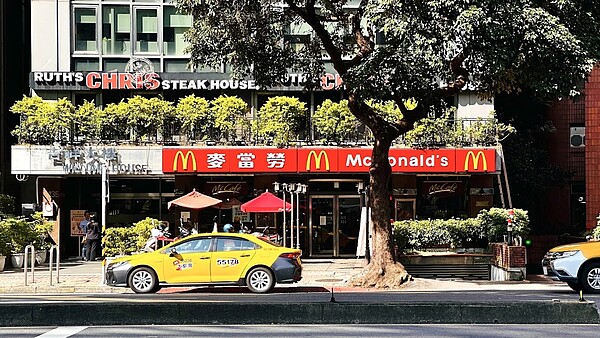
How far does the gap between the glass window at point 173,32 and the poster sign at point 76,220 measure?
22.2 feet

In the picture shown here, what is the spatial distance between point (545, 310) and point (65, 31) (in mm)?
23453

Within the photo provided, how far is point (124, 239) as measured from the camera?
85.9ft

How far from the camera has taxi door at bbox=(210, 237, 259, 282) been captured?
66.3 ft

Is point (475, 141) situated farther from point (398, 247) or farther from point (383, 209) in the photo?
point (383, 209)

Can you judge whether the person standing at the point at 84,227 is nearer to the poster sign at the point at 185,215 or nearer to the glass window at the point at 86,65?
the poster sign at the point at 185,215

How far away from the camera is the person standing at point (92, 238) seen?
30.7 m

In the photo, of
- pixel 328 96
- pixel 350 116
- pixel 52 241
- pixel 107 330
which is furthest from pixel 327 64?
pixel 107 330

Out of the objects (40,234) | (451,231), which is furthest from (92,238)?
(451,231)

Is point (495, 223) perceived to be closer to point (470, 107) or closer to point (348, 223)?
point (470, 107)

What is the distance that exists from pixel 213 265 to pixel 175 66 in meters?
13.5

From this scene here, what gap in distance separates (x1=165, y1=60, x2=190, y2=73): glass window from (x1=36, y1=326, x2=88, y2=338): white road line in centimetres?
1995

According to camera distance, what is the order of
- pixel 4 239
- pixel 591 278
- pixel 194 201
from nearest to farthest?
pixel 591 278, pixel 4 239, pixel 194 201

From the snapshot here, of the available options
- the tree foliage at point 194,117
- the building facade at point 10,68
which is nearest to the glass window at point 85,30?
the tree foliage at point 194,117

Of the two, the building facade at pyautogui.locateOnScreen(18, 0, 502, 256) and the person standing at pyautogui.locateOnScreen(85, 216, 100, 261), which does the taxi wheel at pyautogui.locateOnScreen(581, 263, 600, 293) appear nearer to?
the building facade at pyautogui.locateOnScreen(18, 0, 502, 256)
